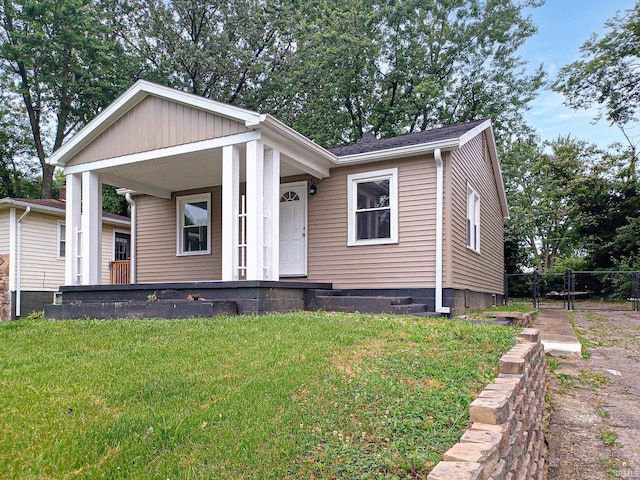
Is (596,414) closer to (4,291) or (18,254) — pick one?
(18,254)

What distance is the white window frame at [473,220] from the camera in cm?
965

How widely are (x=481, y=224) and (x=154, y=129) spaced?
25.2 ft

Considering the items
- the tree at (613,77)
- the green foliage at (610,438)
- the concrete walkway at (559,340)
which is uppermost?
the tree at (613,77)

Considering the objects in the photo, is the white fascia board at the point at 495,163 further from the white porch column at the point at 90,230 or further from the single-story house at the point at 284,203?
the white porch column at the point at 90,230

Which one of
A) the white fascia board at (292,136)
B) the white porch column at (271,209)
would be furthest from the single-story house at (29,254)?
the white fascia board at (292,136)

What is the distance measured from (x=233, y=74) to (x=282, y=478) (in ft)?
65.7

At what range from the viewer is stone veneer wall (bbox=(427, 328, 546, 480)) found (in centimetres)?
192

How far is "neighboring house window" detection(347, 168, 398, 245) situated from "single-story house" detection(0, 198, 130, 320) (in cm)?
769

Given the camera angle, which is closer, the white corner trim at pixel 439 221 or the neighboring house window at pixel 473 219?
the white corner trim at pixel 439 221

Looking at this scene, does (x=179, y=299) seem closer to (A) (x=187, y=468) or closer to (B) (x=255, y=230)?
(B) (x=255, y=230)

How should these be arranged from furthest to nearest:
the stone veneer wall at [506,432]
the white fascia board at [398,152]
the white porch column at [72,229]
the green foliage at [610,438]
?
the white porch column at [72,229], the white fascia board at [398,152], the green foliage at [610,438], the stone veneer wall at [506,432]

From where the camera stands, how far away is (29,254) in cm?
1350

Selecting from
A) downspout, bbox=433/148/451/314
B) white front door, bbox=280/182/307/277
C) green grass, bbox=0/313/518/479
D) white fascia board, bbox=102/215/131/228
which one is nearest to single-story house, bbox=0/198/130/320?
white fascia board, bbox=102/215/131/228

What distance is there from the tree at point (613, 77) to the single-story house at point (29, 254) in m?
18.9
